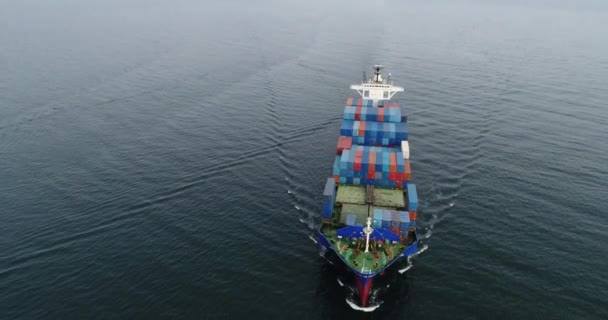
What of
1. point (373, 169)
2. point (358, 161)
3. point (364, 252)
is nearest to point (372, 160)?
point (373, 169)

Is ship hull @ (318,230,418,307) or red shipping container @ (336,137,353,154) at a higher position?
red shipping container @ (336,137,353,154)

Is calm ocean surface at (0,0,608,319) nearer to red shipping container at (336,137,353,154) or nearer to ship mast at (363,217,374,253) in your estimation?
ship mast at (363,217,374,253)

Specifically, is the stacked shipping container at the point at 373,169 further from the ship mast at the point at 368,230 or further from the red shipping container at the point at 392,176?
the ship mast at the point at 368,230

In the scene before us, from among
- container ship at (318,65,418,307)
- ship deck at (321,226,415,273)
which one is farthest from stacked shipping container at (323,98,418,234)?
ship deck at (321,226,415,273)

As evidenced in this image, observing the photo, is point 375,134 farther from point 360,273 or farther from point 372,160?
point 360,273

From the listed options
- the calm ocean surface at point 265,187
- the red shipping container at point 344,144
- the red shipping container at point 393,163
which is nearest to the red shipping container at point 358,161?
the red shipping container at point 344,144

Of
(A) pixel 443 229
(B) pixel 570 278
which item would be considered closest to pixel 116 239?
(A) pixel 443 229

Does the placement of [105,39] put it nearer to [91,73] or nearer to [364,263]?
[91,73]
